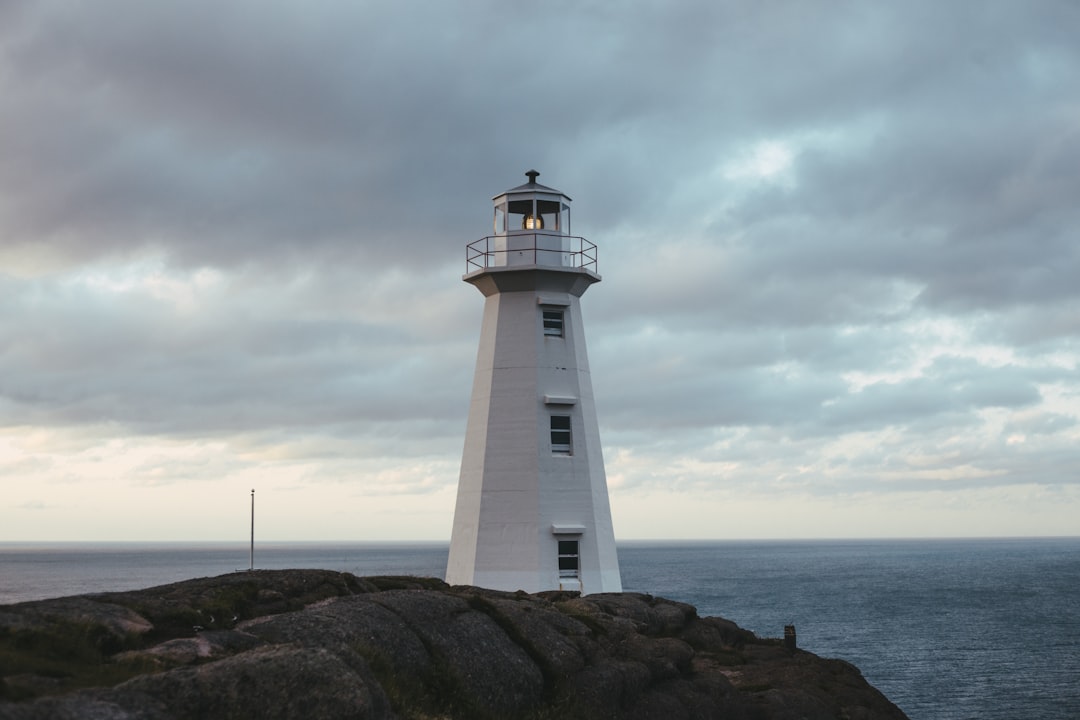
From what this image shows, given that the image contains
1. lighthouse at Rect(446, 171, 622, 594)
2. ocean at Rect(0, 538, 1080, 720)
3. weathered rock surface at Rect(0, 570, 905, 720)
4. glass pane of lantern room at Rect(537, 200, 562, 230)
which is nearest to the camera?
weathered rock surface at Rect(0, 570, 905, 720)

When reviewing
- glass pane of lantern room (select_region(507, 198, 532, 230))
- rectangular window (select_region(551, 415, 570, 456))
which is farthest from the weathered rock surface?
glass pane of lantern room (select_region(507, 198, 532, 230))

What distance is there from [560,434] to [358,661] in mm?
18987

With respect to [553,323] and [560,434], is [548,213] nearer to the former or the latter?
[553,323]

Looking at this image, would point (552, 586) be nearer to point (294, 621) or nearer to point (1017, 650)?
point (294, 621)

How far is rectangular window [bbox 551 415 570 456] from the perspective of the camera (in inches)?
1228

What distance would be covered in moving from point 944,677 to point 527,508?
102ft

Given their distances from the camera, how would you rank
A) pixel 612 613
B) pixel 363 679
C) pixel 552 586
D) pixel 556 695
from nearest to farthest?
pixel 363 679, pixel 556 695, pixel 612 613, pixel 552 586

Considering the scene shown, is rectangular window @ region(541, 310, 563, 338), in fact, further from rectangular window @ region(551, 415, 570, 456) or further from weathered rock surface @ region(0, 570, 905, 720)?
weathered rock surface @ region(0, 570, 905, 720)

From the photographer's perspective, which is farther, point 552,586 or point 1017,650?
point 1017,650

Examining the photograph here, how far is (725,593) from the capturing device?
4422 inches

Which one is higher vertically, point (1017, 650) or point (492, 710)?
point (492, 710)

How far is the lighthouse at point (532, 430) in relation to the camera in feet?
99.3

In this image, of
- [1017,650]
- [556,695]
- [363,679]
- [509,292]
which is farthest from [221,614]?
[1017,650]

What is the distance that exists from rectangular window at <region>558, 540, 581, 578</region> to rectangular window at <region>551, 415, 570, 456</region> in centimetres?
257
